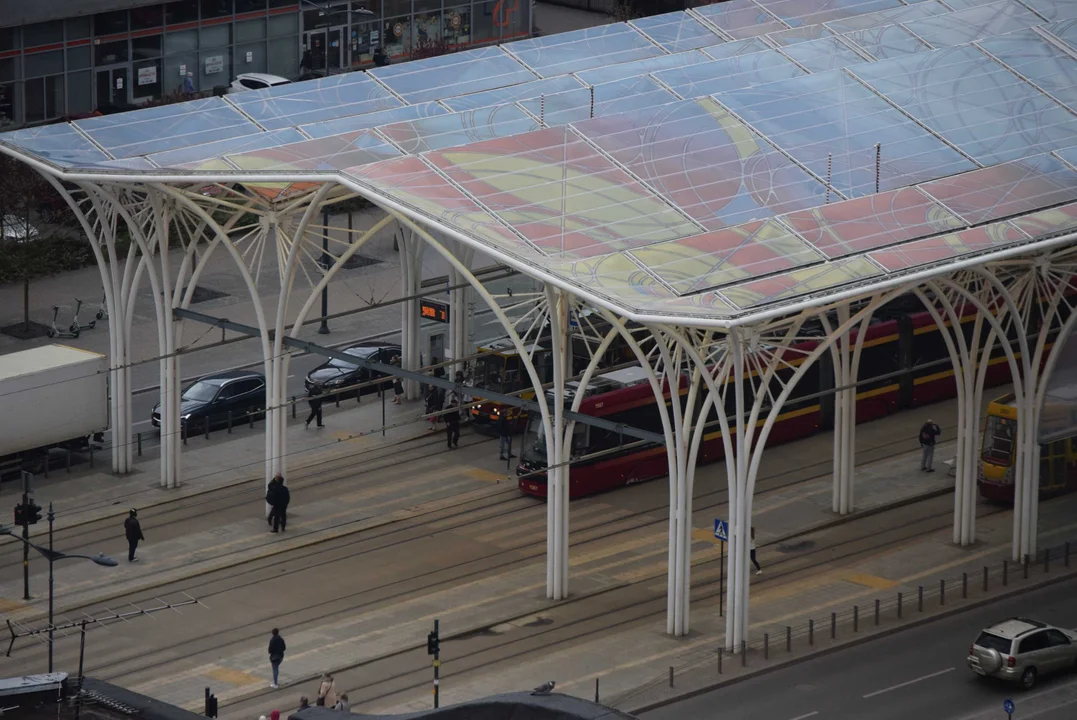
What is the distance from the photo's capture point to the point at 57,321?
245 feet

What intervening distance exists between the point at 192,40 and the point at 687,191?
152 feet

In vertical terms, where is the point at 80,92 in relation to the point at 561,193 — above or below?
below

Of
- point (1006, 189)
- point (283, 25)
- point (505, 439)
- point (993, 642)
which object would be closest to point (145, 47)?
point (283, 25)

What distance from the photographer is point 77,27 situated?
291 feet

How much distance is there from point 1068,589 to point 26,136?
28513 millimetres

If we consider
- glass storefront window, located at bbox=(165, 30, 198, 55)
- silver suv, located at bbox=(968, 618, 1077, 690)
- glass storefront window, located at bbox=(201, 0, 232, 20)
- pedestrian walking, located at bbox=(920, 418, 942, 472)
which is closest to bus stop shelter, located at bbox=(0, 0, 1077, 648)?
pedestrian walking, located at bbox=(920, 418, 942, 472)

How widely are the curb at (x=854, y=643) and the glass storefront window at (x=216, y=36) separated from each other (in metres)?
50.8

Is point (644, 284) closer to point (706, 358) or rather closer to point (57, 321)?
point (706, 358)

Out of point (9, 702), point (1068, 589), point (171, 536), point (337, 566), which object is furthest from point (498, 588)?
point (9, 702)

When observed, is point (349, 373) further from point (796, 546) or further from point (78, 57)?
point (78, 57)

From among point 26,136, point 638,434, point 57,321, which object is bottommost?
point 57,321

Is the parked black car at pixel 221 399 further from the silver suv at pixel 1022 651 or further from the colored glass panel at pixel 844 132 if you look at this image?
the silver suv at pixel 1022 651

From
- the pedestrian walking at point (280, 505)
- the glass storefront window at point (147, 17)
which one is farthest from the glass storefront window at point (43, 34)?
the pedestrian walking at point (280, 505)

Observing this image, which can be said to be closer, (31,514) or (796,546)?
(31,514)
